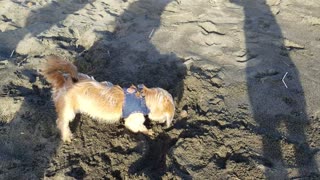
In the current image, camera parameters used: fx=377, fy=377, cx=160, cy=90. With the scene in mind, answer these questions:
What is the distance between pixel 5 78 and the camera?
546cm

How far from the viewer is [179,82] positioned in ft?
18.2

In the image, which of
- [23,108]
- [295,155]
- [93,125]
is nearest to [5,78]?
[23,108]

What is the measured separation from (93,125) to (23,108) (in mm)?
963

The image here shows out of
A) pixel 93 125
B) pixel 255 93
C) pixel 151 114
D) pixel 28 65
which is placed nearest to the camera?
pixel 151 114

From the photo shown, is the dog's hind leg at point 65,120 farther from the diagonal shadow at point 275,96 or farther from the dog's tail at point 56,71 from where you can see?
the diagonal shadow at point 275,96

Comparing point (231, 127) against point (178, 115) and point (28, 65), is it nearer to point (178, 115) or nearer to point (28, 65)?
point (178, 115)

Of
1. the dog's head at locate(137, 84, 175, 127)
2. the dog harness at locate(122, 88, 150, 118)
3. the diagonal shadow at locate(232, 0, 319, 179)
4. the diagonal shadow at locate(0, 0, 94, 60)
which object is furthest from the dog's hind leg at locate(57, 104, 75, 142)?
the diagonal shadow at locate(232, 0, 319, 179)

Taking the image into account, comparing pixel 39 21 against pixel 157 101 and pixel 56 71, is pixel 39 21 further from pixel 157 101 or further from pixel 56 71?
pixel 157 101

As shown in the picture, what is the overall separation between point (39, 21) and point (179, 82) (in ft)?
10.7

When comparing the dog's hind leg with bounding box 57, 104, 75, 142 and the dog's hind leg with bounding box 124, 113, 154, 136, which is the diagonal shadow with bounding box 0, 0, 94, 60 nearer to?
the dog's hind leg with bounding box 57, 104, 75, 142

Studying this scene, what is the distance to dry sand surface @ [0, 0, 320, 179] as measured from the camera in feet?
14.0

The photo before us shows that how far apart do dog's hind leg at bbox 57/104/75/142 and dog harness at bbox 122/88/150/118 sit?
635mm

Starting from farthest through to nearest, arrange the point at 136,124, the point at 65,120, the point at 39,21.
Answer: the point at 39,21 → the point at 136,124 → the point at 65,120

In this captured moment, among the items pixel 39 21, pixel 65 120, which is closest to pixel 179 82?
pixel 65 120
